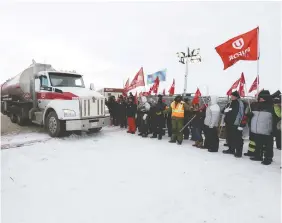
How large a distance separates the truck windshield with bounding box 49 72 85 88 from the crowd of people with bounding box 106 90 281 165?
244 centimetres

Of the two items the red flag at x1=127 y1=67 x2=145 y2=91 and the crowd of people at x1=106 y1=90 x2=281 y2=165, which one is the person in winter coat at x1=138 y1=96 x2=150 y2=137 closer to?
the crowd of people at x1=106 y1=90 x2=281 y2=165

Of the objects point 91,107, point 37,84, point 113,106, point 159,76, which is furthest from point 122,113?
point 159,76

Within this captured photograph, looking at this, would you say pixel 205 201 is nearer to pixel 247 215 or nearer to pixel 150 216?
pixel 247 215

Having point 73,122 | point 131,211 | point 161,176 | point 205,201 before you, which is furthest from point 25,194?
point 73,122

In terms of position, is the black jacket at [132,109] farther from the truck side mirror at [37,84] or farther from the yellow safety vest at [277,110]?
the yellow safety vest at [277,110]

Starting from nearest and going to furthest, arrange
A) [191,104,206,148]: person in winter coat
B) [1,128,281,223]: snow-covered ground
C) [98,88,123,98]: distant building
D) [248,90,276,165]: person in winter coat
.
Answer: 1. [1,128,281,223]: snow-covered ground
2. [248,90,276,165]: person in winter coat
3. [191,104,206,148]: person in winter coat
4. [98,88,123,98]: distant building

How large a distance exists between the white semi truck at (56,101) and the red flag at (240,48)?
15.8 feet

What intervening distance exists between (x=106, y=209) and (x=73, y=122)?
17.1 ft

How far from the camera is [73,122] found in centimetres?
792

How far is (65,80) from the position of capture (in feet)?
30.2

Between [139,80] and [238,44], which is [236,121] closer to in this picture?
[238,44]

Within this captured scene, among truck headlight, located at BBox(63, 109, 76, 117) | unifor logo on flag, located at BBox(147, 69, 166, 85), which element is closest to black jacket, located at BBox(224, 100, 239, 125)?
truck headlight, located at BBox(63, 109, 76, 117)

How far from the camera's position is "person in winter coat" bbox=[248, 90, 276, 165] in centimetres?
542

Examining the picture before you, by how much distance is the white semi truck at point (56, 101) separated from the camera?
8.04 meters
